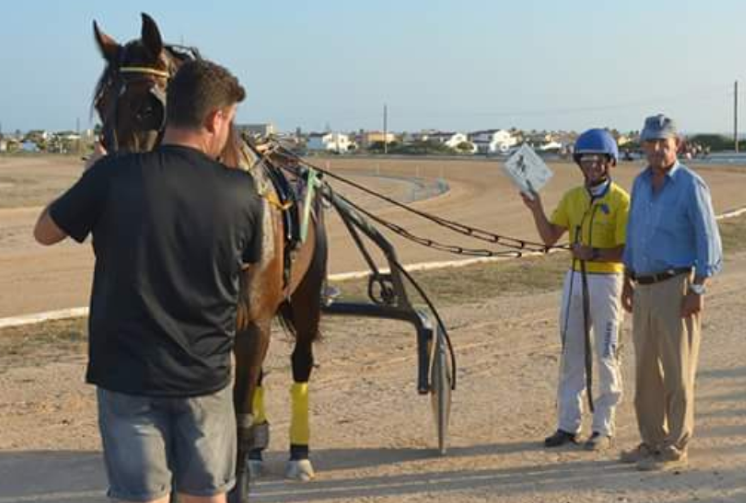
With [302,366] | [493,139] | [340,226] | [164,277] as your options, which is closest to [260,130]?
[302,366]

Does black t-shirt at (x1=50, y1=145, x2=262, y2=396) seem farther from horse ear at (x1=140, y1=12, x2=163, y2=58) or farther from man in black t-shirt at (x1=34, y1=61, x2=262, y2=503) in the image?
horse ear at (x1=140, y1=12, x2=163, y2=58)

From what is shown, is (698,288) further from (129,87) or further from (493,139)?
(493,139)

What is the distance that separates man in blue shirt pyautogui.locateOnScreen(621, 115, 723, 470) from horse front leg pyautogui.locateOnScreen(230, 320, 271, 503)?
2404mm

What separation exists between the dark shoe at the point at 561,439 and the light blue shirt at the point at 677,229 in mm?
1170

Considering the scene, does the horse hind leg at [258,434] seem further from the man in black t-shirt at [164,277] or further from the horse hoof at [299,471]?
the man in black t-shirt at [164,277]

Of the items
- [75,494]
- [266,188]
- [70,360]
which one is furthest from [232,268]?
[70,360]

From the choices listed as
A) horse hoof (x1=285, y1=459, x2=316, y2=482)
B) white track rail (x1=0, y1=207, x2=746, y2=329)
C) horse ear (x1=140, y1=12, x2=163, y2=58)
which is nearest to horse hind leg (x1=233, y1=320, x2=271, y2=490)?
horse hoof (x1=285, y1=459, x2=316, y2=482)

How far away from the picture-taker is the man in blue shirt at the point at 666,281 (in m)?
5.84

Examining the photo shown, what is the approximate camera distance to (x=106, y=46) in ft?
14.8

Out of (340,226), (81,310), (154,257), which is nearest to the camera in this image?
(154,257)

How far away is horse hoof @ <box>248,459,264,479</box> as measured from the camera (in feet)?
19.6

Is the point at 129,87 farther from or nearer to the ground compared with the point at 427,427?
farther from the ground

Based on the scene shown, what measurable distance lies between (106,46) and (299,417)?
2537 millimetres

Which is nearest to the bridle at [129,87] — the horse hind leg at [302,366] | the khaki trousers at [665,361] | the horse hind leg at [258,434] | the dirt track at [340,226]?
the horse hind leg at [258,434]
